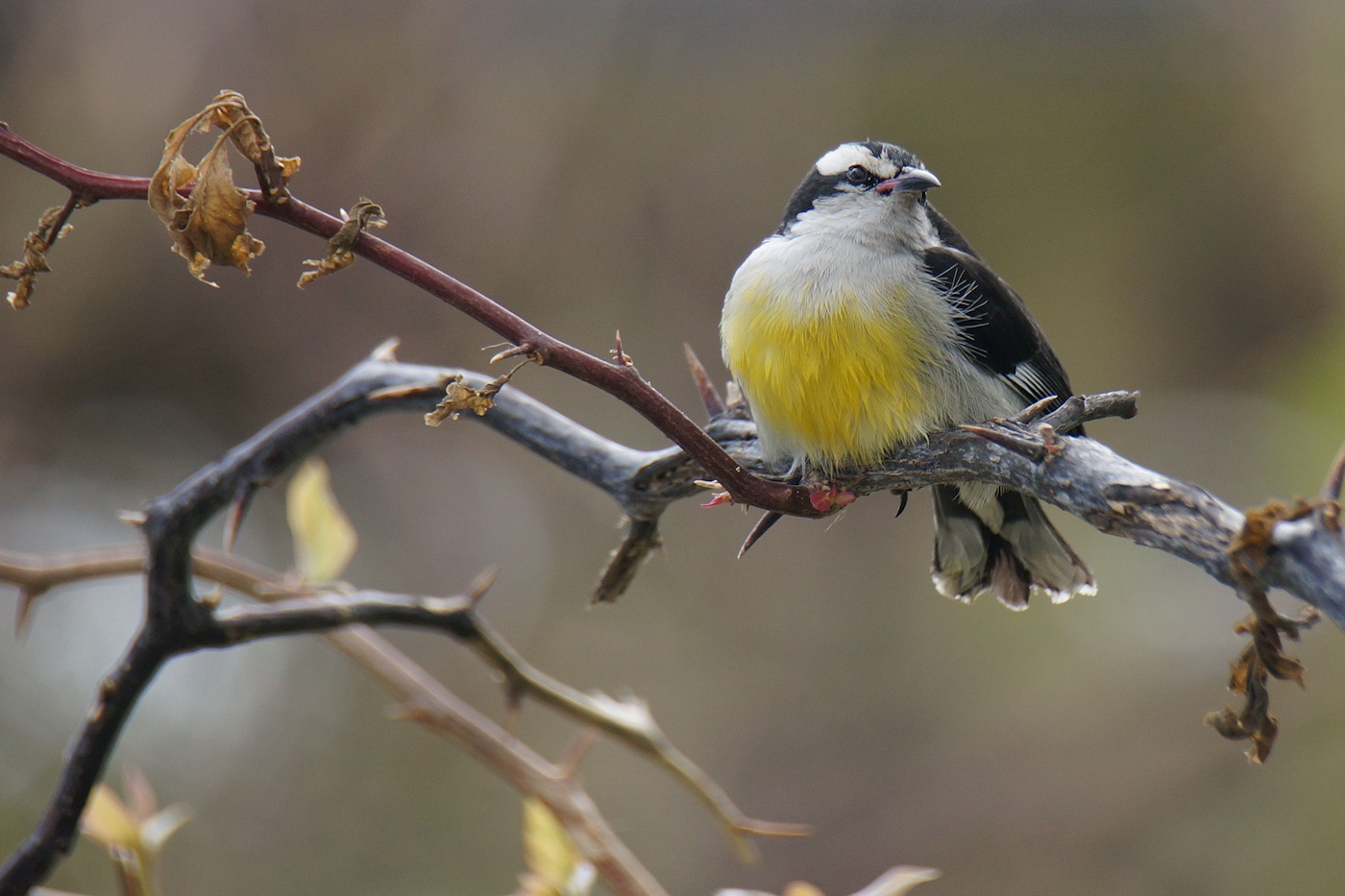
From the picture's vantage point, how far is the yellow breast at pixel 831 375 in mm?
2141

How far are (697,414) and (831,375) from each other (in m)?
3.94

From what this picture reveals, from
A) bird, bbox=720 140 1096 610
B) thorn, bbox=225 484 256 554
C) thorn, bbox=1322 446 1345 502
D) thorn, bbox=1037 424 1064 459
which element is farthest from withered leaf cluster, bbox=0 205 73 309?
bird, bbox=720 140 1096 610

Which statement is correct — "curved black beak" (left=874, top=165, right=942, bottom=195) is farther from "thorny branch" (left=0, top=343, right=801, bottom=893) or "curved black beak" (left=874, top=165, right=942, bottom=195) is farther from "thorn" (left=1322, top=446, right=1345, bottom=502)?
"thorn" (left=1322, top=446, right=1345, bottom=502)

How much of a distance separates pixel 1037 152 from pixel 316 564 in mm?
5569

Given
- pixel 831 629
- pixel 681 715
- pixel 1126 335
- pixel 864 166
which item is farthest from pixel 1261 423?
pixel 864 166

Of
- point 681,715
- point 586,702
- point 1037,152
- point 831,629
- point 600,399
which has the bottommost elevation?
point 681,715

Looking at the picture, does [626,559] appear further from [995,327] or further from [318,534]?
[995,327]

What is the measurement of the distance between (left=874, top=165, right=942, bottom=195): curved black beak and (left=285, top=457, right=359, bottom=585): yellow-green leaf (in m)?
1.57

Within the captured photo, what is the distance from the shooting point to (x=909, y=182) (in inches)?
107

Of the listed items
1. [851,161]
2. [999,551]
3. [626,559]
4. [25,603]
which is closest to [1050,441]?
[626,559]

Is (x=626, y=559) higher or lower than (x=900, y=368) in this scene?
lower

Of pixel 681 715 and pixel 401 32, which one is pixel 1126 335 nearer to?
pixel 681 715

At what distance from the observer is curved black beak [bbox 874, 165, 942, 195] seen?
8.80 ft

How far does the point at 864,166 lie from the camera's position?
112 inches
